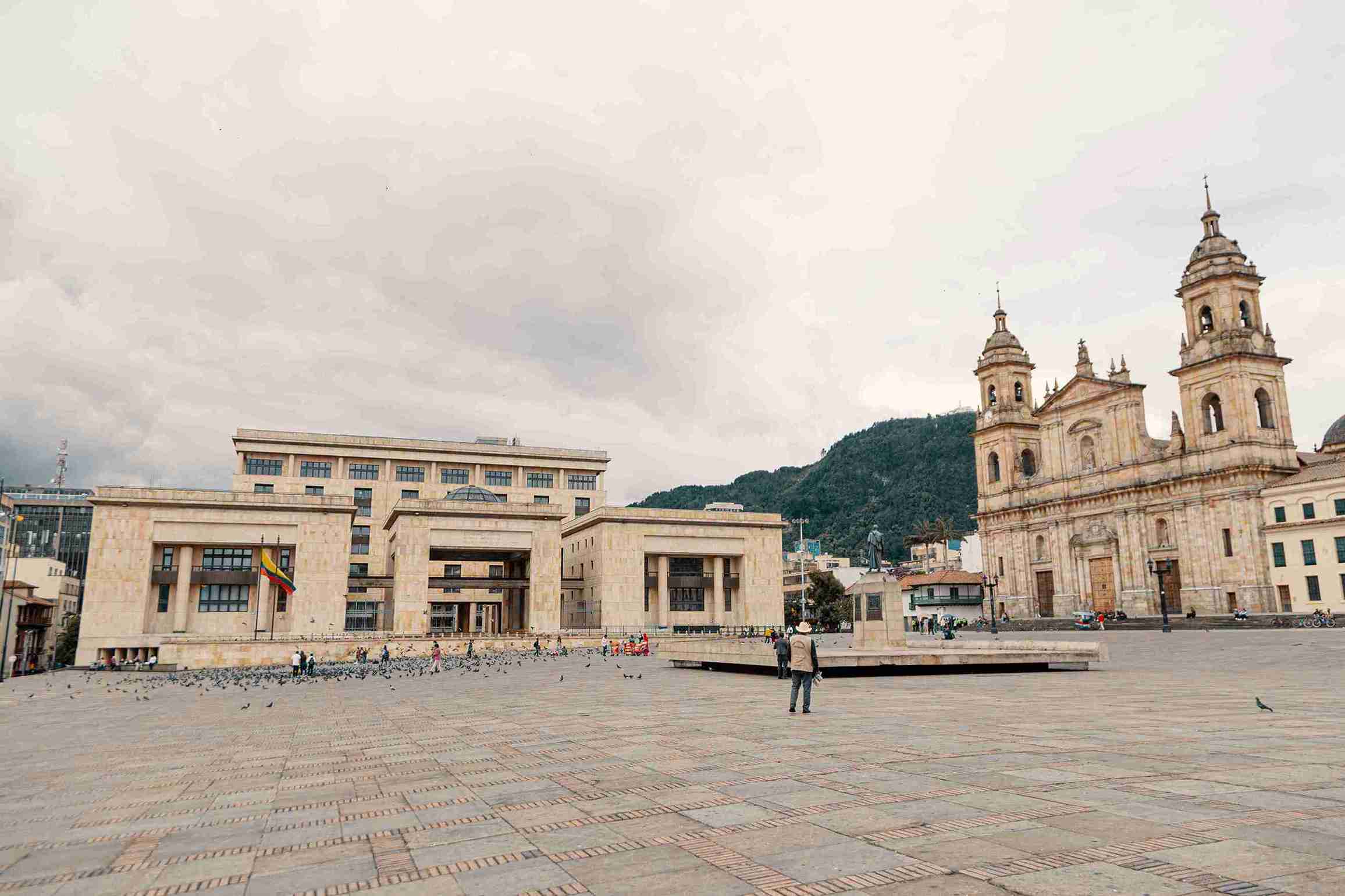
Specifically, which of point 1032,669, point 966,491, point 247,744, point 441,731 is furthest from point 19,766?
point 966,491

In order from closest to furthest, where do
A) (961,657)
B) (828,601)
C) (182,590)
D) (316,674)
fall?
(961,657)
(316,674)
(182,590)
(828,601)

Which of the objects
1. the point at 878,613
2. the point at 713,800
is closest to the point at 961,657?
the point at 878,613

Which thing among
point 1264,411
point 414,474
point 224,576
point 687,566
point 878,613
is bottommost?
point 878,613

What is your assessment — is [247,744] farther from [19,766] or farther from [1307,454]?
[1307,454]

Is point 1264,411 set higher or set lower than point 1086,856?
higher

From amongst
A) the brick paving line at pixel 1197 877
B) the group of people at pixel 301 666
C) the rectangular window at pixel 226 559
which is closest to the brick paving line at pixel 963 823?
the brick paving line at pixel 1197 877

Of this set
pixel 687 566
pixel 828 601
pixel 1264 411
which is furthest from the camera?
pixel 828 601

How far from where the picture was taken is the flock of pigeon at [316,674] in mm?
28750

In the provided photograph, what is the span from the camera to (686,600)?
73.9 metres

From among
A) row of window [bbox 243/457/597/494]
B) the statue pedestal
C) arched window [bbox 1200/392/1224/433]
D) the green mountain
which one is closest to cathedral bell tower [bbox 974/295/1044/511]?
arched window [bbox 1200/392/1224/433]

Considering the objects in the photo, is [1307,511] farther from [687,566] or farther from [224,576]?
[224,576]

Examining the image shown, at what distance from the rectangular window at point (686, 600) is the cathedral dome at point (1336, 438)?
52633mm

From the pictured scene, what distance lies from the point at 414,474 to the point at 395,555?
21882mm

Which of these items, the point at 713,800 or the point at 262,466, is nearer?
the point at 713,800
